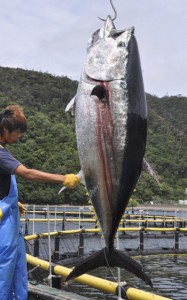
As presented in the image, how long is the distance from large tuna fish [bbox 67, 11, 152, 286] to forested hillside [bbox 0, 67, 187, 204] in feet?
72.5

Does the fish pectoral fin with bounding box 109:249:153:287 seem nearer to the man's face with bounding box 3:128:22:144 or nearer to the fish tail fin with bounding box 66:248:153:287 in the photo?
the fish tail fin with bounding box 66:248:153:287

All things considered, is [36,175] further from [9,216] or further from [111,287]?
[111,287]

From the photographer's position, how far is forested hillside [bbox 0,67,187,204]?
173 feet

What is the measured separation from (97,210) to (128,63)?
0.87 m

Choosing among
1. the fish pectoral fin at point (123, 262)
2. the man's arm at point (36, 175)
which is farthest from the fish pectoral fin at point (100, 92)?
the fish pectoral fin at point (123, 262)

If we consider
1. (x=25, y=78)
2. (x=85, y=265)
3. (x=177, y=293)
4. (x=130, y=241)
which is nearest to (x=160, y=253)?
(x=130, y=241)

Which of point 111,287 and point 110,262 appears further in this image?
point 111,287

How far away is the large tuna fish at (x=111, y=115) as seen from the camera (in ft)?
8.03

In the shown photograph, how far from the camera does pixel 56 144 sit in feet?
191

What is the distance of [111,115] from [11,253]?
149 cm

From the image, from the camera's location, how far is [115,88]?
7.99 ft

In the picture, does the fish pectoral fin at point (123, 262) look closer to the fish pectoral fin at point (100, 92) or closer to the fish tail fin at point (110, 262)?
the fish tail fin at point (110, 262)

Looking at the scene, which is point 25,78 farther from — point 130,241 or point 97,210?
point 97,210

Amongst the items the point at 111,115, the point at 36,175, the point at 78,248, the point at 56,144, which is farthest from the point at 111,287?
the point at 56,144
